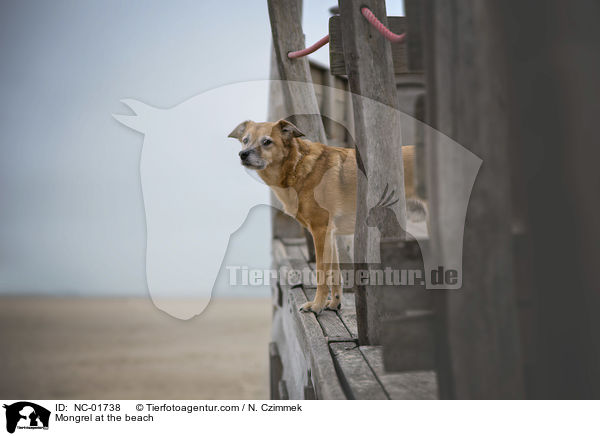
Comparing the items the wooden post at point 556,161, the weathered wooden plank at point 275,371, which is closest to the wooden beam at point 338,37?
the wooden post at point 556,161

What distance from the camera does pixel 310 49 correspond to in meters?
2.75

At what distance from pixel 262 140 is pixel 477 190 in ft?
4.94

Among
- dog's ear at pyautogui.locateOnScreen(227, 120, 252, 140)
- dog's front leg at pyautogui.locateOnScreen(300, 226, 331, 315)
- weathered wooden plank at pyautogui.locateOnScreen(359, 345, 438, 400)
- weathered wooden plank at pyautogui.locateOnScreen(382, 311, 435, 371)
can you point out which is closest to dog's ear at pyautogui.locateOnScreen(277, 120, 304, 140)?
dog's ear at pyautogui.locateOnScreen(227, 120, 252, 140)

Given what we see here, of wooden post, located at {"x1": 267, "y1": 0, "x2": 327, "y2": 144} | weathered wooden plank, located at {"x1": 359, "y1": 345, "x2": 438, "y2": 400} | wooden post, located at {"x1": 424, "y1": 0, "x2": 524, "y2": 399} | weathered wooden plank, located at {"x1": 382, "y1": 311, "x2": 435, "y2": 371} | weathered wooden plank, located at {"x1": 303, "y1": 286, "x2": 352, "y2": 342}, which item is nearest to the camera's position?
wooden post, located at {"x1": 424, "y1": 0, "x2": 524, "y2": 399}

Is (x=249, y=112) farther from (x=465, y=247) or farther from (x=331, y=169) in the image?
(x=465, y=247)

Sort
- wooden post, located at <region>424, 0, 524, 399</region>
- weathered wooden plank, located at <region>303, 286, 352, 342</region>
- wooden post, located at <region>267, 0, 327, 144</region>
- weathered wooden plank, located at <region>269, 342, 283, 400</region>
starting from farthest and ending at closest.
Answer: weathered wooden plank, located at <region>269, 342, 283, 400</region>
wooden post, located at <region>267, 0, 327, 144</region>
weathered wooden plank, located at <region>303, 286, 352, 342</region>
wooden post, located at <region>424, 0, 524, 399</region>

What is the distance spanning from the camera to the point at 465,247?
1.32m

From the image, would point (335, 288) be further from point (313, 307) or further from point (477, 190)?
point (477, 190)

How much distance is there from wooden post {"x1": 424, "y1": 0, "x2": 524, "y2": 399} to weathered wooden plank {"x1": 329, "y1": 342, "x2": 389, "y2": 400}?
36 cm

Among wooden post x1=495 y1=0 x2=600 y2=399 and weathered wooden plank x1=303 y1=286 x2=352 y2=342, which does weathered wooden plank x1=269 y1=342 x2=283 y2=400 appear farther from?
wooden post x1=495 y1=0 x2=600 y2=399

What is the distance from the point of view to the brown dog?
104 inches

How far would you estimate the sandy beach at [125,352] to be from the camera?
18.4 ft

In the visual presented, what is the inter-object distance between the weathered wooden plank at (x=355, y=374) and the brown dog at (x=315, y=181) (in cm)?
61

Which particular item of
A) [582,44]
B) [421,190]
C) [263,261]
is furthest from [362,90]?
[263,261]
